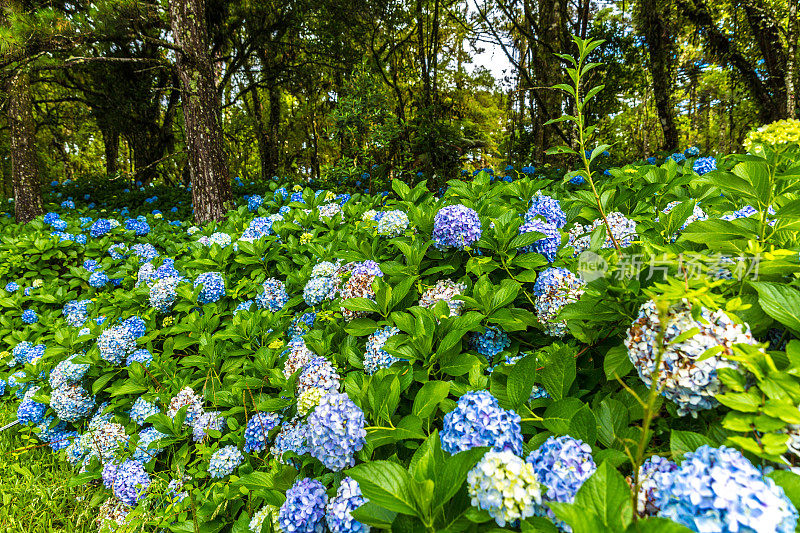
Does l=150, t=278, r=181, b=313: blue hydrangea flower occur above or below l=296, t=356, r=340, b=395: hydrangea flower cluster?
above

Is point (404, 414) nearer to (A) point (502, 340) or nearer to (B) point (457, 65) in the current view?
(A) point (502, 340)

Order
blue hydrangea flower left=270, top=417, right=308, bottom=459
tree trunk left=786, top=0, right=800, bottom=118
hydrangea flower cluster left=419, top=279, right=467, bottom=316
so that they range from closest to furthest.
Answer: blue hydrangea flower left=270, top=417, right=308, bottom=459 → hydrangea flower cluster left=419, top=279, right=467, bottom=316 → tree trunk left=786, top=0, right=800, bottom=118

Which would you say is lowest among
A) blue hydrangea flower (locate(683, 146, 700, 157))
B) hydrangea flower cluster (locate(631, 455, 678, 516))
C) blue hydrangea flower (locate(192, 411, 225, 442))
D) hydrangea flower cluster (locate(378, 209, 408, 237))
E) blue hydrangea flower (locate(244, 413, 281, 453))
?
blue hydrangea flower (locate(192, 411, 225, 442))

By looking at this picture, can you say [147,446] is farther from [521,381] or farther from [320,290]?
[521,381]

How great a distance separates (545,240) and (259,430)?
1451mm

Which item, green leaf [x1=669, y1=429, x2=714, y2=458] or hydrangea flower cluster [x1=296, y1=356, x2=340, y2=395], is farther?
hydrangea flower cluster [x1=296, y1=356, x2=340, y2=395]

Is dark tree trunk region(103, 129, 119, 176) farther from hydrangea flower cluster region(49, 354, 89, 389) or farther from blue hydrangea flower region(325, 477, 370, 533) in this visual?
blue hydrangea flower region(325, 477, 370, 533)

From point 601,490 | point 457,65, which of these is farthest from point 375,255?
point 457,65

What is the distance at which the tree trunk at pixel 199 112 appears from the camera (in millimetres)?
5130

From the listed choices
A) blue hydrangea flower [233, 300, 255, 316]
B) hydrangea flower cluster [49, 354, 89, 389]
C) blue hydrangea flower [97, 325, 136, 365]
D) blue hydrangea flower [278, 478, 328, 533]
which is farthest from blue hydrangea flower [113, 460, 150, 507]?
blue hydrangea flower [278, 478, 328, 533]

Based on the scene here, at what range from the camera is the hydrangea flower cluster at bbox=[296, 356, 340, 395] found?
1.48 metres

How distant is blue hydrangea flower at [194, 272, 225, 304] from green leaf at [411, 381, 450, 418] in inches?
72.9

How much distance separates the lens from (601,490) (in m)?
0.77

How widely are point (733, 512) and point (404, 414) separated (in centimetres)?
89
